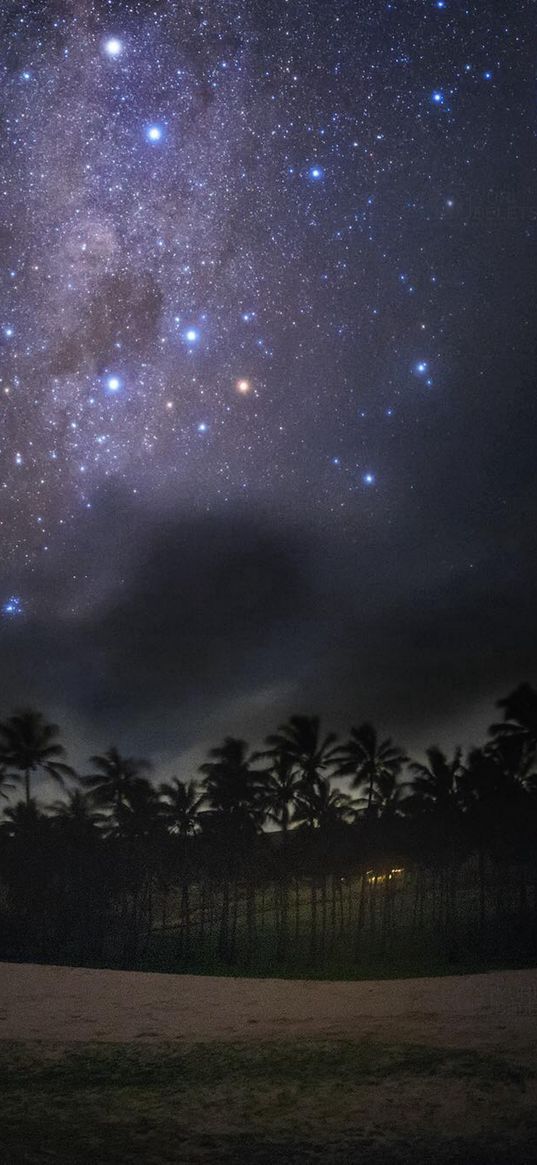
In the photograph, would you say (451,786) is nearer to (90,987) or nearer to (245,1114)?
(90,987)

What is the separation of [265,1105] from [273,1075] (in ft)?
3.65

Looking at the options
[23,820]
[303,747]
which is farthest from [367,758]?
[23,820]

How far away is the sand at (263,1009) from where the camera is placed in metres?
10.4

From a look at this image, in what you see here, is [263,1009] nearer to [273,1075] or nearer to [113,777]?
[273,1075]

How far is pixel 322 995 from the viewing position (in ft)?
44.8

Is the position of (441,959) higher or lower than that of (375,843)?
lower

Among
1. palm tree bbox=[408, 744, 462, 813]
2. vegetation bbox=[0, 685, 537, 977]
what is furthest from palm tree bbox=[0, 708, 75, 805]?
palm tree bbox=[408, 744, 462, 813]

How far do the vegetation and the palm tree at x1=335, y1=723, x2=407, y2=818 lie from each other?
88mm

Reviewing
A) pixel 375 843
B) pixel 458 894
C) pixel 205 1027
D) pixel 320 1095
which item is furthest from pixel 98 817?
pixel 320 1095

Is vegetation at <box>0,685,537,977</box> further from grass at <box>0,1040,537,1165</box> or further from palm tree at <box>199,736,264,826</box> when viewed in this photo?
grass at <box>0,1040,537,1165</box>

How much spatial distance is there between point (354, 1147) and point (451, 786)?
46.6 m

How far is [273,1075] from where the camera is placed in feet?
28.0

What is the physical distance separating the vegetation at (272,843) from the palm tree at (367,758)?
0.29 ft

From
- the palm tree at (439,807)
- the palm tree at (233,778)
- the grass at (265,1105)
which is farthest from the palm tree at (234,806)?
the grass at (265,1105)
